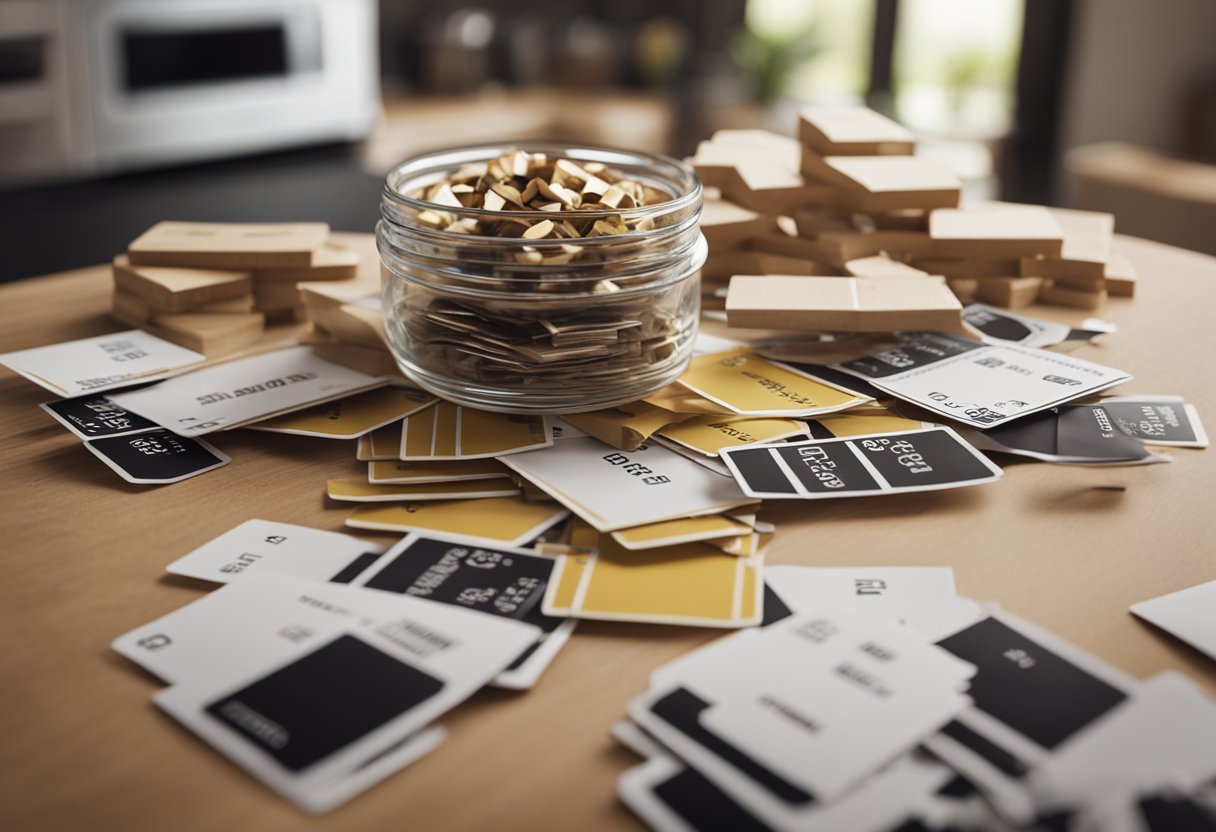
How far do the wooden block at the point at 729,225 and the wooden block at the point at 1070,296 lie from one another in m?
0.31

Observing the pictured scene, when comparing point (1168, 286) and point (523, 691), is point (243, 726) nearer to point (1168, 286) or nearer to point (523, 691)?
point (523, 691)

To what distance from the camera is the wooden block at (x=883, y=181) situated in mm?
1165

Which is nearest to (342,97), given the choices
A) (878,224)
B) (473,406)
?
(878,224)

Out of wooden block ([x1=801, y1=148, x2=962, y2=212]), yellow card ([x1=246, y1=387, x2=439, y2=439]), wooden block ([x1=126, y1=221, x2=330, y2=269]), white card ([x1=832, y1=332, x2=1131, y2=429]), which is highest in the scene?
wooden block ([x1=801, y1=148, x2=962, y2=212])

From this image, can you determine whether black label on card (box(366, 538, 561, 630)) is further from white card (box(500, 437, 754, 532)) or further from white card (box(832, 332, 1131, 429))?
white card (box(832, 332, 1131, 429))

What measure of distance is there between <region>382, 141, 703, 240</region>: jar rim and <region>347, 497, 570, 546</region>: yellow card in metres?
0.20

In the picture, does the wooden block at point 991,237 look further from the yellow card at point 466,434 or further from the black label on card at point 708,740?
the black label on card at point 708,740

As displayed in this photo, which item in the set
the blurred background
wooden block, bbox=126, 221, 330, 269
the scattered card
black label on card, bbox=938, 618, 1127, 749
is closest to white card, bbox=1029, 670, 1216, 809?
black label on card, bbox=938, 618, 1127, 749

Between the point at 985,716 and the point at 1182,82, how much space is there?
338cm

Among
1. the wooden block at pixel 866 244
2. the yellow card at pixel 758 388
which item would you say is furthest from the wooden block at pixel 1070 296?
the yellow card at pixel 758 388

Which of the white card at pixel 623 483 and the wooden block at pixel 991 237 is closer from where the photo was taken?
the white card at pixel 623 483

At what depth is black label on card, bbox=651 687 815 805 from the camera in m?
0.52

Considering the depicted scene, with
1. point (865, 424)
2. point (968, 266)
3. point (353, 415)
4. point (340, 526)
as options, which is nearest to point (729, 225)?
point (968, 266)

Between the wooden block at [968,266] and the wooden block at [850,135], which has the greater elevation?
the wooden block at [850,135]
